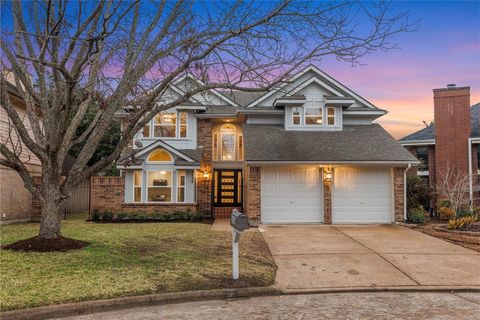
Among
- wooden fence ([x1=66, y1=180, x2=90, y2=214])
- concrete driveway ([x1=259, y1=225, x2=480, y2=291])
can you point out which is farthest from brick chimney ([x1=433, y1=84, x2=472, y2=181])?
A: wooden fence ([x1=66, y1=180, x2=90, y2=214])

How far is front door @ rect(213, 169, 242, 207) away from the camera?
62.0 feet

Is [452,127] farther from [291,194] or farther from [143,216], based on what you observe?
[143,216]

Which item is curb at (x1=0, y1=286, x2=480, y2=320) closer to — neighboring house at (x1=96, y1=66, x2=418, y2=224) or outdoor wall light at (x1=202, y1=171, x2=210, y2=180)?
neighboring house at (x1=96, y1=66, x2=418, y2=224)

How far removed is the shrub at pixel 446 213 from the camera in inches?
631

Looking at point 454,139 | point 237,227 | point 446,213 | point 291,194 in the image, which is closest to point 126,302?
point 237,227

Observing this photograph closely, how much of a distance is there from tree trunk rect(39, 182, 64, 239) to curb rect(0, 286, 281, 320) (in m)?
4.38

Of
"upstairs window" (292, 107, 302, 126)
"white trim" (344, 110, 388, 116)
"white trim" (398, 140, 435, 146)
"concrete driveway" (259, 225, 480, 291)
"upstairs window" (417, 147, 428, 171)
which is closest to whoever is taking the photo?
"concrete driveway" (259, 225, 480, 291)

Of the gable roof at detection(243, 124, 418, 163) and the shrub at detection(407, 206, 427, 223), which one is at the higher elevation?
the gable roof at detection(243, 124, 418, 163)

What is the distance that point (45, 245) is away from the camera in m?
9.05

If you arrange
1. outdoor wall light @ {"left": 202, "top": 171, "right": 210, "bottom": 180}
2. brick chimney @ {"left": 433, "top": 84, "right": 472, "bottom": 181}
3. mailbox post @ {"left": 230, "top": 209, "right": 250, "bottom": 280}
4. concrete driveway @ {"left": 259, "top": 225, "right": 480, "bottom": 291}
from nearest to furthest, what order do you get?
mailbox post @ {"left": 230, "top": 209, "right": 250, "bottom": 280}, concrete driveway @ {"left": 259, "top": 225, "right": 480, "bottom": 291}, outdoor wall light @ {"left": 202, "top": 171, "right": 210, "bottom": 180}, brick chimney @ {"left": 433, "top": 84, "right": 472, "bottom": 181}

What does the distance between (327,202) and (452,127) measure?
10482 millimetres

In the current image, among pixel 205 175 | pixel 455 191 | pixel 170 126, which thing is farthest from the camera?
pixel 170 126

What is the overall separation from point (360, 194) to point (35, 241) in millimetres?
11961

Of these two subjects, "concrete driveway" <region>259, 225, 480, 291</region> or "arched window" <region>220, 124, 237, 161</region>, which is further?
"arched window" <region>220, 124, 237, 161</region>
